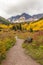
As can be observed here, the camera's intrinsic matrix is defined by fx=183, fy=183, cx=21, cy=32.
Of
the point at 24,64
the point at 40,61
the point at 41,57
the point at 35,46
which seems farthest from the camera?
the point at 35,46

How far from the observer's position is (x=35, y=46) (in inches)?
1131

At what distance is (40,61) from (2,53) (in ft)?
14.8

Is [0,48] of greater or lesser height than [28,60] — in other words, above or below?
above

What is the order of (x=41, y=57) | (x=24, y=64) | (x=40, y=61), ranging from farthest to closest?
1. (x=41, y=57)
2. (x=40, y=61)
3. (x=24, y=64)

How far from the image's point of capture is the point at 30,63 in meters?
20.0

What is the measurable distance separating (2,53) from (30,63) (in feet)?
12.0

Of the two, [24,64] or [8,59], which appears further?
[8,59]

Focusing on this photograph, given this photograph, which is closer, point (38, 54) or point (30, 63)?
point (30, 63)

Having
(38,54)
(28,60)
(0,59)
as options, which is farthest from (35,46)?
(0,59)

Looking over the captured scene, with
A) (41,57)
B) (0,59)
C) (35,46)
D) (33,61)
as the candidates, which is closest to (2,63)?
(0,59)

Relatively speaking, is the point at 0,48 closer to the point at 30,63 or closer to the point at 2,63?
the point at 2,63

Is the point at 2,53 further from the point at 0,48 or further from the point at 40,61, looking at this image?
the point at 40,61

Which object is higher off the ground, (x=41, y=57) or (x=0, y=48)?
(x=0, y=48)

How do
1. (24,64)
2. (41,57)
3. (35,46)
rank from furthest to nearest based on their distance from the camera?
1. (35,46)
2. (41,57)
3. (24,64)
